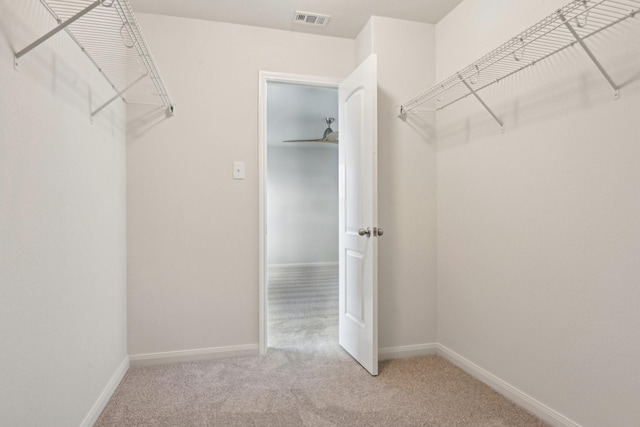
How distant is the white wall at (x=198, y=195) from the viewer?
2.38 m

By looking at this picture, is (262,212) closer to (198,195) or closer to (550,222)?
(198,195)

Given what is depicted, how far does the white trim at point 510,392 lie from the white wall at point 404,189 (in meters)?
0.25

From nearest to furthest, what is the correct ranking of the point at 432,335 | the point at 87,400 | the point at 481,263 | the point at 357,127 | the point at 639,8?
the point at 639,8 → the point at 87,400 → the point at 481,263 → the point at 357,127 → the point at 432,335

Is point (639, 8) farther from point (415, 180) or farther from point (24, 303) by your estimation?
point (24, 303)

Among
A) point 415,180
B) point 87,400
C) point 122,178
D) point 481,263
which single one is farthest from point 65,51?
point 481,263

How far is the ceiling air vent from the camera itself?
7.83 feet

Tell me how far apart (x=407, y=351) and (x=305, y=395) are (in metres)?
0.87

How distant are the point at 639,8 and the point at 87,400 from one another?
2.74 meters

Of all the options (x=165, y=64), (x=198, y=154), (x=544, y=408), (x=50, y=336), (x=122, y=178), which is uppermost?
(x=165, y=64)

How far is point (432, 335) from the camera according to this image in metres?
2.58

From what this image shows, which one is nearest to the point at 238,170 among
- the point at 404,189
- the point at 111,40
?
the point at 111,40

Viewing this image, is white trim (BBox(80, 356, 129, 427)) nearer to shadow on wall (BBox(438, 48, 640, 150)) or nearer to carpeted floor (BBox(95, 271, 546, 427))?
carpeted floor (BBox(95, 271, 546, 427))

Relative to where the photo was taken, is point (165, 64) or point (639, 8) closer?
point (639, 8)

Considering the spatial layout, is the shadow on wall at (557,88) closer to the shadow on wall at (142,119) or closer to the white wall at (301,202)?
the shadow on wall at (142,119)
